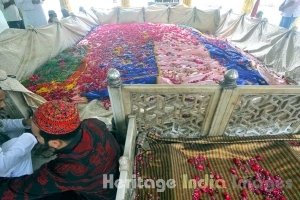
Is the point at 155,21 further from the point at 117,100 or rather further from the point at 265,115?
the point at 117,100

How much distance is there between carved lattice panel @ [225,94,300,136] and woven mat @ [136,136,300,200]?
10 centimetres

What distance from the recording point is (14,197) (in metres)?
1.32

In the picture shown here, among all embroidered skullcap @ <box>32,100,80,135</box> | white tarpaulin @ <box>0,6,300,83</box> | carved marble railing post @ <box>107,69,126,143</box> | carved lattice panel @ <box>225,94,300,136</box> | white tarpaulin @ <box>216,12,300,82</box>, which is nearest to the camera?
embroidered skullcap @ <box>32,100,80,135</box>

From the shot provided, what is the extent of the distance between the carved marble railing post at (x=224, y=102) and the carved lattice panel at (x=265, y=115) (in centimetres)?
9

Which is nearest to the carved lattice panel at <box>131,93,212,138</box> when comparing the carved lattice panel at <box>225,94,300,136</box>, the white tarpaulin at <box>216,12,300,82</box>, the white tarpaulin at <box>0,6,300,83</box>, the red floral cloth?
the carved lattice panel at <box>225,94,300,136</box>

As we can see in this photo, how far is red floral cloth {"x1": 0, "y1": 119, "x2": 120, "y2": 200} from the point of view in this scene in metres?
1.28

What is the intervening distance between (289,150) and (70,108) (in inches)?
82.9

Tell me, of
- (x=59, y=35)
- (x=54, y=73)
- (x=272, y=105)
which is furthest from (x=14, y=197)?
(x=59, y=35)

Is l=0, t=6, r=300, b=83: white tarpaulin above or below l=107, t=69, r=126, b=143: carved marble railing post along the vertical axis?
below

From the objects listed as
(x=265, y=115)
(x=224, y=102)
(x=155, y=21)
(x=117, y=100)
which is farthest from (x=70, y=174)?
(x=155, y=21)

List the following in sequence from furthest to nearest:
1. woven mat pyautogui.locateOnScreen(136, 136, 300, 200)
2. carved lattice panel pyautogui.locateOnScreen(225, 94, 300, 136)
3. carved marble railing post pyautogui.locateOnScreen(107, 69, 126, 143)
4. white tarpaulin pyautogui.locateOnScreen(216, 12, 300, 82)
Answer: white tarpaulin pyautogui.locateOnScreen(216, 12, 300, 82)
carved lattice panel pyautogui.locateOnScreen(225, 94, 300, 136)
woven mat pyautogui.locateOnScreen(136, 136, 300, 200)
carved marble railing post pyautogui.locateOnScreen(107, 69, 126, 143)

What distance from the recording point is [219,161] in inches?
83.1

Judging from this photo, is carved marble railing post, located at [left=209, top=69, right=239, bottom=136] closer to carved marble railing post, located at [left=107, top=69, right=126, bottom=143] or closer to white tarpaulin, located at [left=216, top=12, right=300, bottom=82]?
carved marble railing post, located at [left=107, top=69, right=126, bottom=143]

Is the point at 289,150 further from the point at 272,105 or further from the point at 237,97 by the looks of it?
the point at 237,97
